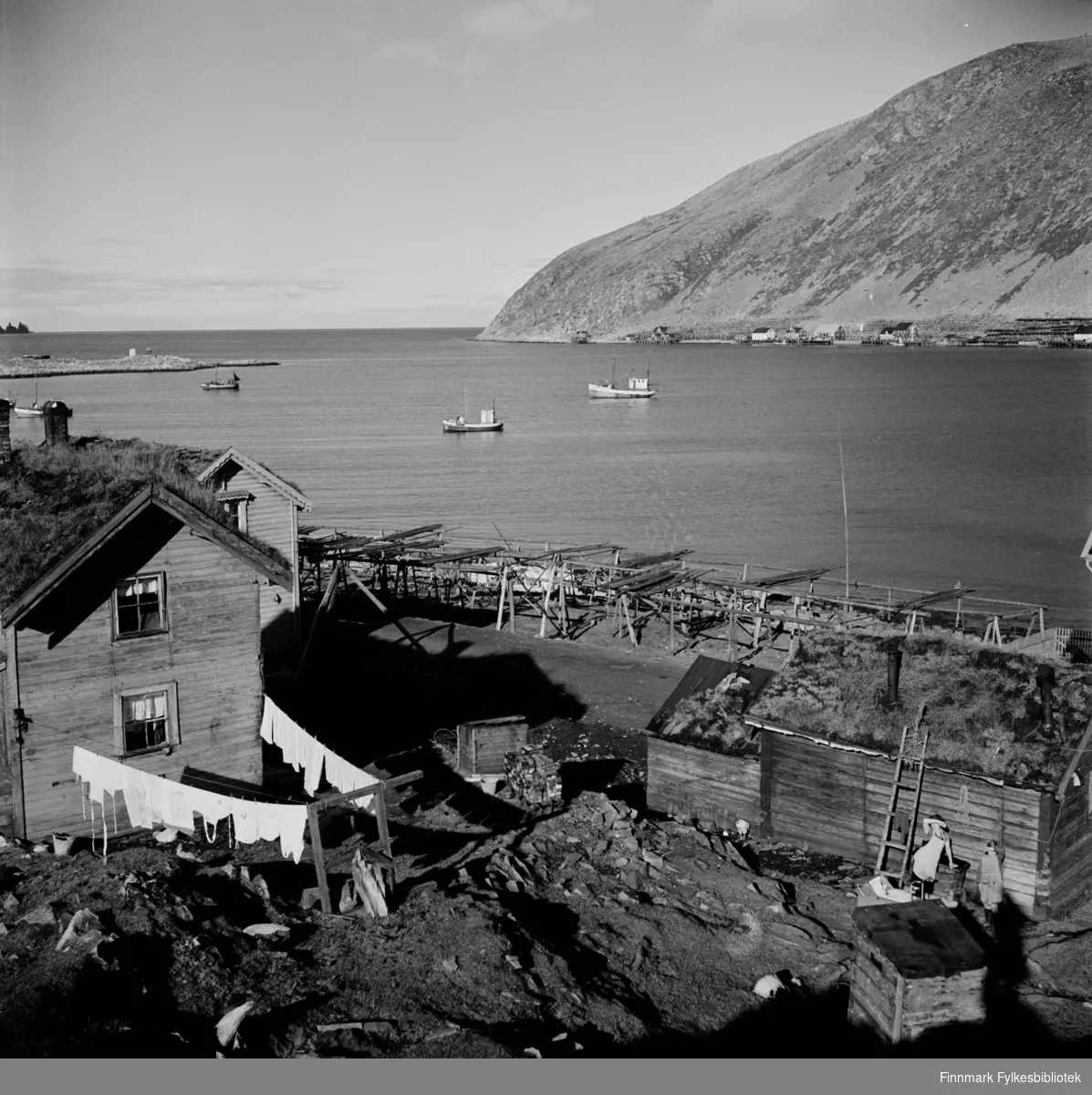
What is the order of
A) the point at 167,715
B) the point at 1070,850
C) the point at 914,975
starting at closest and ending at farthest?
the point at 914,975 < the point at 1070,850 < the point at 167,715

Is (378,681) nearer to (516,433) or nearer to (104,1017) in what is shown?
(104,1017)

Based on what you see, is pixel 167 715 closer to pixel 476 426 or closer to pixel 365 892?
pixel 365 892

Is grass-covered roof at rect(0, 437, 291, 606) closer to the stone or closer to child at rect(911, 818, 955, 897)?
the stone

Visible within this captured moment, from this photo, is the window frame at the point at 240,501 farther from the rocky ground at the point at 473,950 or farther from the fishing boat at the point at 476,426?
the fishing boat at the point at 476,426

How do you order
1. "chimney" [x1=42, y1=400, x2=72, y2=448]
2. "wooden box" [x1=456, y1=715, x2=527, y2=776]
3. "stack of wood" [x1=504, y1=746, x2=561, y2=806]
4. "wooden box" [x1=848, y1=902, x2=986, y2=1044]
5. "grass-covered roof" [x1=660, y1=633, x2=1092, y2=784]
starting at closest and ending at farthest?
1. "wooden box" [x1=848, y1=902, x2=986, y2=1044]
2. "grass-covered roof" [x1=660, y1=633, x2=1092, y2=784]
3. "stack of wood" [x1=504, y1=746, x2=561, y2=806]
4. "wooden box" [x1=456, y1=715, x2=527, y2=776]
5. "chimney" [x1=42, y1=400, x2=72, y2=448]

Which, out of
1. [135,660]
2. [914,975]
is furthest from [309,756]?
[914,975]

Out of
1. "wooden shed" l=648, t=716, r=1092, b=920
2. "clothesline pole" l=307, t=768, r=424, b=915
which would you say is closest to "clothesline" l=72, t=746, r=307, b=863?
"clothesline pole" l=307, t=768, r=424, b=915
